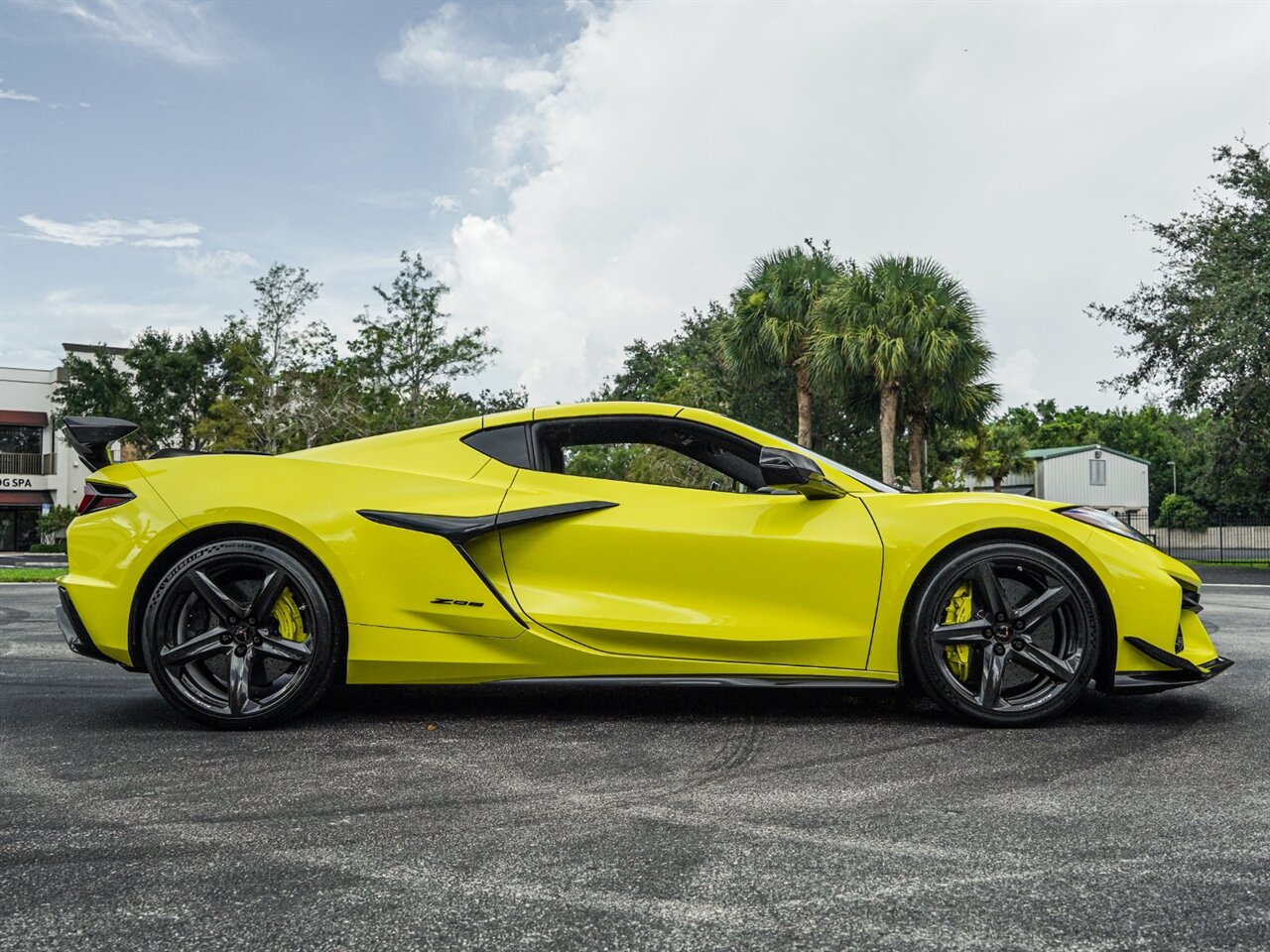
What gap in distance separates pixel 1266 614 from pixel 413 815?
906 centimetres

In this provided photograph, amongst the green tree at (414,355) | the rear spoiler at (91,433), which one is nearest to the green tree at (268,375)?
the green tree at (414,355)

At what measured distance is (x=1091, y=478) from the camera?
56812 millimetres

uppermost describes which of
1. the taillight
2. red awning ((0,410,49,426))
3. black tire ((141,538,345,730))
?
red awning ((0,410,49,426))

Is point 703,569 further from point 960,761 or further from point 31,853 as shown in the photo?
point 31,853

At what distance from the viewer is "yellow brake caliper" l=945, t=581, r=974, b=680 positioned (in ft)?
13.3

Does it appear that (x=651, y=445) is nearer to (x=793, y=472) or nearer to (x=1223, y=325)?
(x=793, y=472)

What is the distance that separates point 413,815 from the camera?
289cm

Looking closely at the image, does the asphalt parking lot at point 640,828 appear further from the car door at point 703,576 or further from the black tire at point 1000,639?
the car door at point 703,576

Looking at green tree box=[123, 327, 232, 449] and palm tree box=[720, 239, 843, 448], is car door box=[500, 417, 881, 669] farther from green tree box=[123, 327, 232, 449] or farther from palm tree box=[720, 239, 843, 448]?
green tree box=[123, 327, 232, 449]

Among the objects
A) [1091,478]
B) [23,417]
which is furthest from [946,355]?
[23,417]

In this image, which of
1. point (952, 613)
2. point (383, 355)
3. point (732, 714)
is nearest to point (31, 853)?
point (732, 714)


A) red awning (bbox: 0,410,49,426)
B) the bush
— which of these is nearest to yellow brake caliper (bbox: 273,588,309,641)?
the bush

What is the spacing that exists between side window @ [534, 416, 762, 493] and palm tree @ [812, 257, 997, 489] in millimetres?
20936

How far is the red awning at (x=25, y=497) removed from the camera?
46.7 meters
